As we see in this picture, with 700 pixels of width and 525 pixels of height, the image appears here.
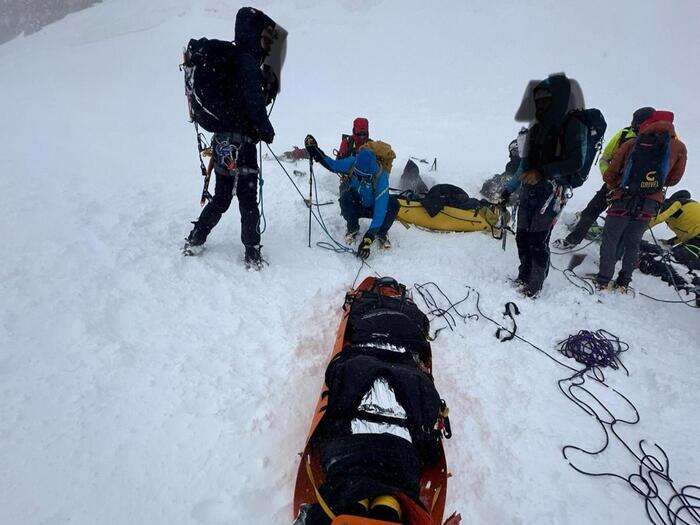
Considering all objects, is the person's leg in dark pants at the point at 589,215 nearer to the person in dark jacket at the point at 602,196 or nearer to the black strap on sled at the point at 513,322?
the person in dark jacket at the point at 602,196

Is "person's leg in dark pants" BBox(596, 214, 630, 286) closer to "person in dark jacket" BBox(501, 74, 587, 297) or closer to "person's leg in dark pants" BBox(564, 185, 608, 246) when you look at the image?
"person in dark jacket" BBox(501, 74, 587, 297)

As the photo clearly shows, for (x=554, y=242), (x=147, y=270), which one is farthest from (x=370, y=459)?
(x=554, y=242)

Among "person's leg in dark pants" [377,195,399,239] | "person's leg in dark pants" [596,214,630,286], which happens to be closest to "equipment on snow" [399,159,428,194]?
"person's leg in dark pants" [377,195,399,239]

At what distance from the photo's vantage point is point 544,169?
361 cm

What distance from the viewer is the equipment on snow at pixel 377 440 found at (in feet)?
5.41

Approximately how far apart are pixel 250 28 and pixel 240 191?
140 centimetres

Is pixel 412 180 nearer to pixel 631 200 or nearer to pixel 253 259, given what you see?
pixel 631 200

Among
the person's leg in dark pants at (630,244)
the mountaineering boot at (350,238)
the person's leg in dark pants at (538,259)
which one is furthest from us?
the mountaineering boot at (350,238)

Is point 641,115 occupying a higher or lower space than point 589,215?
higher

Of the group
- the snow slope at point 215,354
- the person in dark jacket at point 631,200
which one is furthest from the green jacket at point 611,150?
the snow slope at point 215,354

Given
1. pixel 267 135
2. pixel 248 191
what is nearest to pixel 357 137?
pixel 267 135

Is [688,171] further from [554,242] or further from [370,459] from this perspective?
[370,459]

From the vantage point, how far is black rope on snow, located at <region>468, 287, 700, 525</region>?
7.31 ft

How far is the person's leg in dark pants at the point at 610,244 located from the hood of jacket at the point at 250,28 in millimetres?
3978
